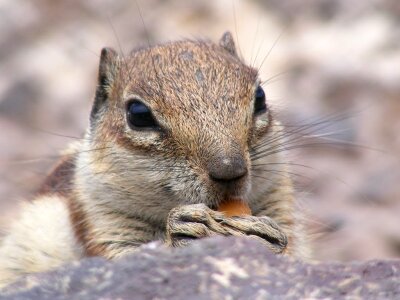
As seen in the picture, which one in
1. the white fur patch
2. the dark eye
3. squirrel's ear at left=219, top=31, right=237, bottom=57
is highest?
squirrel's ear at left=219, top=31, right=237, bottom=57

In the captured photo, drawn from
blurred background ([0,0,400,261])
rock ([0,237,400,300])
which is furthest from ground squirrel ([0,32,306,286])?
blurred background ([0,0,400,261])

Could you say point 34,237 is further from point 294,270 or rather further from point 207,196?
point 294,270

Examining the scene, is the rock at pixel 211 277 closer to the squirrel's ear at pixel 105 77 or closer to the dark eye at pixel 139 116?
the dark eye at pixel 139 116

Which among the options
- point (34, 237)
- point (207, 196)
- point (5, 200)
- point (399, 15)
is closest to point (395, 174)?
point (399, 15)

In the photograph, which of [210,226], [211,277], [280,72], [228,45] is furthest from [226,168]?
[280,72]

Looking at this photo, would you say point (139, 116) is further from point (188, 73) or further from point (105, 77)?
point (105, 77)

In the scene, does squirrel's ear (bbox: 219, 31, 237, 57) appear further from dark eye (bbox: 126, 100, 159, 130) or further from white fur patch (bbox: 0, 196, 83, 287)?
white fur patch (bbox: 0, 196, 83, 287)
